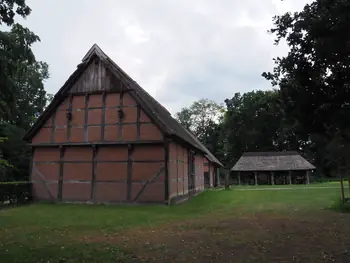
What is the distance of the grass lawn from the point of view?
6.74 m

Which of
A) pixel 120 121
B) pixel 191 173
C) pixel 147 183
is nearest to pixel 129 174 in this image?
pixel 147 183

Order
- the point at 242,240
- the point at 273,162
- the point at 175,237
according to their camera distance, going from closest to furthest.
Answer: the point at 242,240, the point at 175,237, the point at 273,162

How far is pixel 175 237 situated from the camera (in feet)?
29.1

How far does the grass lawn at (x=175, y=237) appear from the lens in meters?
6.74

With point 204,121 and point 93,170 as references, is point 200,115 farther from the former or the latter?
point 93,170

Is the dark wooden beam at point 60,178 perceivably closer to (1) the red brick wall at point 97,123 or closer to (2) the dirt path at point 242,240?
(1) the red brick wall at point 97,123

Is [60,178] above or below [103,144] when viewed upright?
below

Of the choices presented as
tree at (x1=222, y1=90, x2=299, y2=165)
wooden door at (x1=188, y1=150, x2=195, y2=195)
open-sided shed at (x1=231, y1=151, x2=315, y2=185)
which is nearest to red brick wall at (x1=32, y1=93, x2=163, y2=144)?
wooden door at (x1=188, y1=150, x2=195, y2=195)

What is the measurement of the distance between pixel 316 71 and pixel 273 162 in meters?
33.2

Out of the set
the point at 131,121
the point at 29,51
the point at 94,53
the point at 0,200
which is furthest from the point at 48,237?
the point at 94,53

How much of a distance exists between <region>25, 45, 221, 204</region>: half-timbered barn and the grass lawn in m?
3.63

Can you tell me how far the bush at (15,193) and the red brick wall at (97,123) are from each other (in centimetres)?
271

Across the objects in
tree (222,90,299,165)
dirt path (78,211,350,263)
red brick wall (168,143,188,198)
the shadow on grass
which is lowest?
dirt path (78,211,350,263)

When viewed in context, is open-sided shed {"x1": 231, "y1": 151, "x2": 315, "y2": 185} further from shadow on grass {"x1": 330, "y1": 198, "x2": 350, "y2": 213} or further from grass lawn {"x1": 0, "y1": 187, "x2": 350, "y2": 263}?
grass lawn {"x1": 0, "y1": 187, "x2": 350, "y2": 263}
